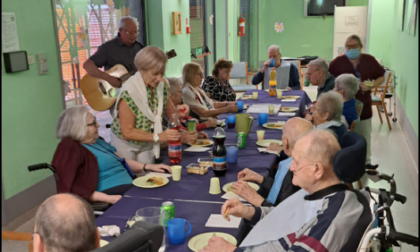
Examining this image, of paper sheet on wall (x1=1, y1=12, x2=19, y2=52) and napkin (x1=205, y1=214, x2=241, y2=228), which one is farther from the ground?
paper sheet on wall (x1=1, y1=12, x2=19, y2=52)

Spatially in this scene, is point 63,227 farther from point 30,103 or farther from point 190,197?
point 30,103

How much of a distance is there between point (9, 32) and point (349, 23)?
30.0ft

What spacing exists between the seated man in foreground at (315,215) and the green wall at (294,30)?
33.8 ft

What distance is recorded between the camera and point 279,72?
6340 mm

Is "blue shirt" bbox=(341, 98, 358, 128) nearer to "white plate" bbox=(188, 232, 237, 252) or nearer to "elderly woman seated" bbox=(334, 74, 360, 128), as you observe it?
"elderly woman seated" bbox=(334, 74, 360, 128)

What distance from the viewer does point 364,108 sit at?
4527 mm

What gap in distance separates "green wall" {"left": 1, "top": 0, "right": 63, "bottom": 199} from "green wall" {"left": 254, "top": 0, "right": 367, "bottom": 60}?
8481mm

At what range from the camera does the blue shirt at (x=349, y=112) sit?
13.0ft

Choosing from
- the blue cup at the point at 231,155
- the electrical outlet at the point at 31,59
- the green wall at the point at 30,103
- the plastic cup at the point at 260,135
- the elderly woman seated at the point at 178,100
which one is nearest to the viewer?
the blue cup at the point at 231,155

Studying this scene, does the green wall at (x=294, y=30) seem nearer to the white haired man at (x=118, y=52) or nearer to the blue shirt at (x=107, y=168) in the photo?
the white haired man at (x=118, y=52)

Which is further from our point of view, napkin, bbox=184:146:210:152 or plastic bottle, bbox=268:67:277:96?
plastic bottle, bbox=268:67:277:96

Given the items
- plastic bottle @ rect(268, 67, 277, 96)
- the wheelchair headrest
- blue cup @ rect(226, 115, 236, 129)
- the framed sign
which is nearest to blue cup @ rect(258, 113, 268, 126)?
blue cup @ rect(226, 115, 236, 129)

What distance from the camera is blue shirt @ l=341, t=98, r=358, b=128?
3.95m

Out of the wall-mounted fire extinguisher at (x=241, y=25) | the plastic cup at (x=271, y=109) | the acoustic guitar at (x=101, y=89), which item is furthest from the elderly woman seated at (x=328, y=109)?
the wall-mounted fire extinguisher at (x=241, y=25)
